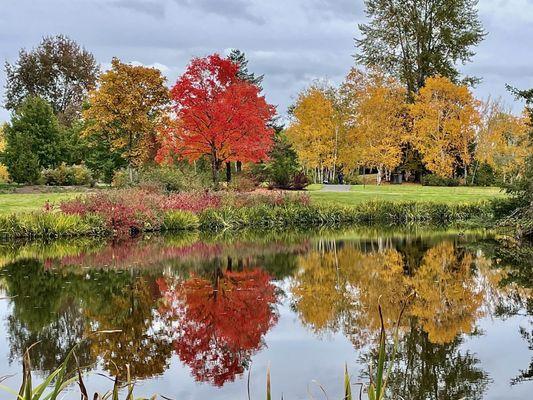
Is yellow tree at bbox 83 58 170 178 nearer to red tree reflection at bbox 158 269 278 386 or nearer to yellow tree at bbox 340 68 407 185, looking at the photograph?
yellow tree at bbox 340 68 407 185

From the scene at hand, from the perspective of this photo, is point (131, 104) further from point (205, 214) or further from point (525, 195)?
point (525, 195)

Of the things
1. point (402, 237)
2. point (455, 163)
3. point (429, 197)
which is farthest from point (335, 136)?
point (402, 237)

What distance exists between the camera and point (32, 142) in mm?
36094

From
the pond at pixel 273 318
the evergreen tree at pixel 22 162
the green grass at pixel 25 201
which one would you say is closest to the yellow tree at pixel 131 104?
the evergreen tree at pixel 22 162

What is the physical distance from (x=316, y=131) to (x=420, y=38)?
12.7 m

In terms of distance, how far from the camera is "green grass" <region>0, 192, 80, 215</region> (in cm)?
2448

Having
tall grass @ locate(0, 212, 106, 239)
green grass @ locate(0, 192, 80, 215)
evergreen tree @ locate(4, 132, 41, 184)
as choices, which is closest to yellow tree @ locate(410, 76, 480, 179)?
green grass @ locate(0, 192, 80, 215)

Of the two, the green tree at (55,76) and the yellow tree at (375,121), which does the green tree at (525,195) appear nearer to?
the yellow tree at (375,121)

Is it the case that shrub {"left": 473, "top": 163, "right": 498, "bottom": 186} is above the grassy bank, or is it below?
above

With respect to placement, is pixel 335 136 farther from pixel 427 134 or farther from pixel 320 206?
pixel 320 206

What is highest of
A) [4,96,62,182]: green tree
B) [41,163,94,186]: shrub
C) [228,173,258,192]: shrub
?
[4,96,62,182]: green tree

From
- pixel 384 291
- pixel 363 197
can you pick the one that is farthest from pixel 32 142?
pixel 384 291

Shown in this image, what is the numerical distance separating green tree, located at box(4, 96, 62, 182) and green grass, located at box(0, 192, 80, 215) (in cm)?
563

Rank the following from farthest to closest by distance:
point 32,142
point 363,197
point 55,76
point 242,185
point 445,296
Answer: point 55,76
point 32,142
point 363,197
point 242,185
point 445,296
